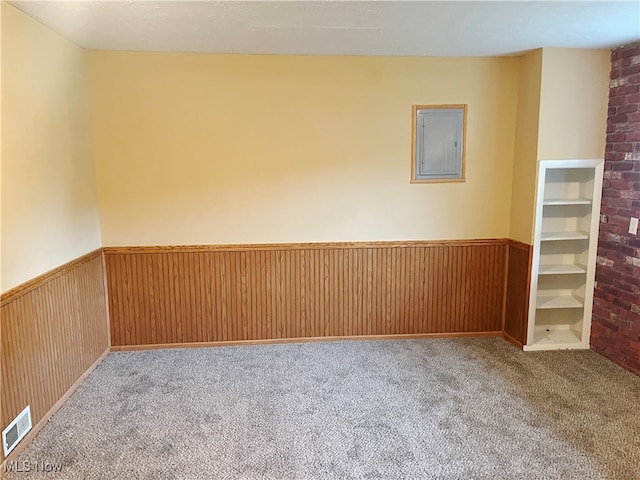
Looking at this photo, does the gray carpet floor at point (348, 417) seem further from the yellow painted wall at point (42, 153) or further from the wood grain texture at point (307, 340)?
the yellow painted wall at point (42, 153)

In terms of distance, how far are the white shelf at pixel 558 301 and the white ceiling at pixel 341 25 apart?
1.94 metres

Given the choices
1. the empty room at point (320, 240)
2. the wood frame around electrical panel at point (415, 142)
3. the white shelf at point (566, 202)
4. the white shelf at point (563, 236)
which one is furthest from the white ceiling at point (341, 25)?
the white shelf at point (563, 236)

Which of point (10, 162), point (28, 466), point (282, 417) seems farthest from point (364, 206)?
point (28, 466)

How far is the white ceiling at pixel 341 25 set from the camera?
7.89ft

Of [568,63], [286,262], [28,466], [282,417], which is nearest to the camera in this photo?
[28,466]

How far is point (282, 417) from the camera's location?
9.00ft

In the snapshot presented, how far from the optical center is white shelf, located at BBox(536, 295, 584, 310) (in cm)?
368

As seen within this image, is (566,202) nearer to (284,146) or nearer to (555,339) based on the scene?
(555,339)

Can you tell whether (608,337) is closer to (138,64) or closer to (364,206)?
(364,206)

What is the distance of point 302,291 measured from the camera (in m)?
3.85

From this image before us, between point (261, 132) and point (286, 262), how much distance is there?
106 centimetres

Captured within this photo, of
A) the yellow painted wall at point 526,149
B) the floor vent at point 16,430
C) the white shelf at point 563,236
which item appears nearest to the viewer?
the floor vent at point 16,430

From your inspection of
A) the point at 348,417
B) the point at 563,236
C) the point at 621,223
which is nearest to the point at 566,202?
the point at 563,236

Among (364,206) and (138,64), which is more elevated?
(138,64)
